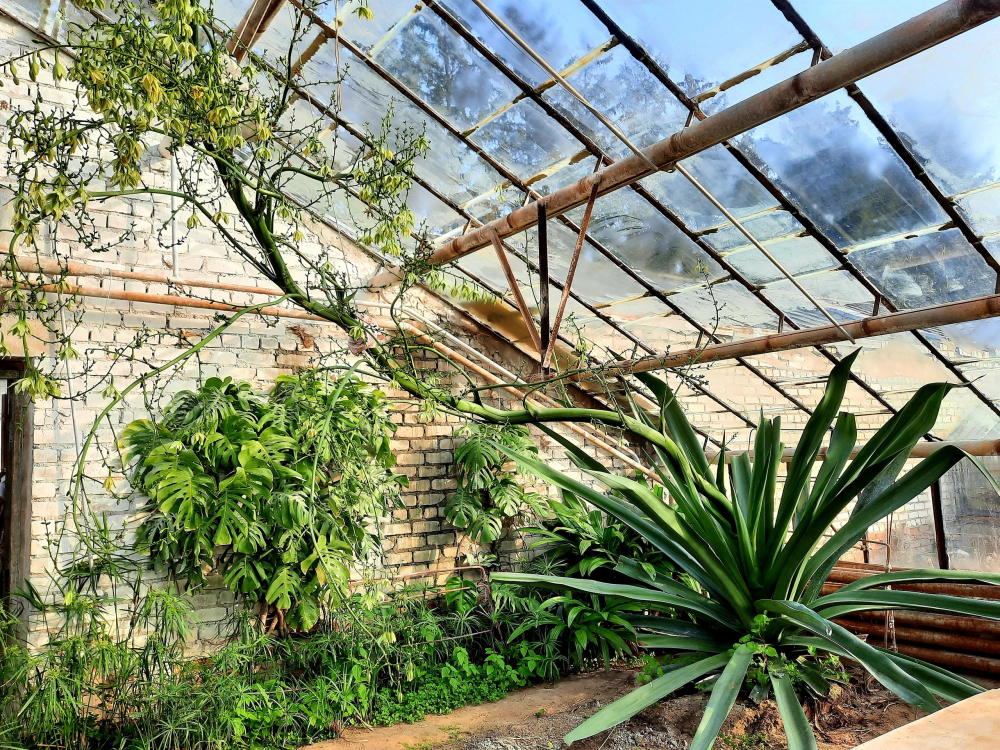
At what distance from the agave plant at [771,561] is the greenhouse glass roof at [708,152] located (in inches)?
57.6

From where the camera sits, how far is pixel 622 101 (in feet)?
11.5

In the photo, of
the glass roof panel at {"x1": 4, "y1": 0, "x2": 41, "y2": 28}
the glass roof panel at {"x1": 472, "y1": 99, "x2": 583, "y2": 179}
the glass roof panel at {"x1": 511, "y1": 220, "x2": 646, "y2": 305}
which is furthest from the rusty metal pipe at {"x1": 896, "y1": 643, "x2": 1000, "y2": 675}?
the glass roof panel at {"x1": 4, "y1": 0, "x2": 41, "y2": 28}

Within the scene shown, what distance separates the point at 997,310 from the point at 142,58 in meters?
4.11

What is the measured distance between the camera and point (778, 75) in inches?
124

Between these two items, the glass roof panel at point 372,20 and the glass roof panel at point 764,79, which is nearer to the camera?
the glass roof panel at point 764,79

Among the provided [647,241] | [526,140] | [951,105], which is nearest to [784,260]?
[647,241]

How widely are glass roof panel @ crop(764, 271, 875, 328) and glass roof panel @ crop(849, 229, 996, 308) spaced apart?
0.41ft

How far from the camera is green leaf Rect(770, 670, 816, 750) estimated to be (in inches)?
71.2

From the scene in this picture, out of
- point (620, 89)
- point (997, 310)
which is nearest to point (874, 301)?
point (997, 310)

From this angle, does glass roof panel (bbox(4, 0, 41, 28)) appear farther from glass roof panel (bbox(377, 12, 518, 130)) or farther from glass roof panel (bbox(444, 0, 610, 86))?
glass roof panel (bbox(444, 0, 610, 86))

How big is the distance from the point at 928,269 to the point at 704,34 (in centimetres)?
196

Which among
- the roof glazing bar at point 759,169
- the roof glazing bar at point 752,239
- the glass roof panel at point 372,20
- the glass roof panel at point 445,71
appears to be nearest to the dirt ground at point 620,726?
the roof glazing bar at point 759,169

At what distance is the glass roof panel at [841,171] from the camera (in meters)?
3.27

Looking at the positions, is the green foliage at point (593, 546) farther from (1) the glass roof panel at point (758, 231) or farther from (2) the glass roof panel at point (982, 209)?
(2) the glass roof panel at point (982, 209)
